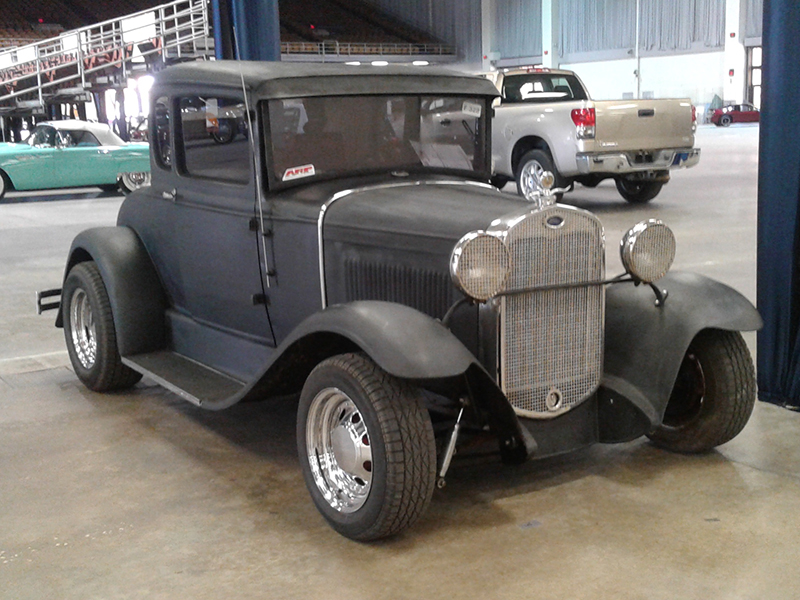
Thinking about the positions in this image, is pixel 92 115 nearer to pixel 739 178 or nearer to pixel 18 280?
pixel 739 178

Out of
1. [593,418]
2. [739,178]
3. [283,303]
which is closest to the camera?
[593,418]

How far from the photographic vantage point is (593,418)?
3.76 metres

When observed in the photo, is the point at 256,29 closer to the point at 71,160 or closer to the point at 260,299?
the point at 260,299

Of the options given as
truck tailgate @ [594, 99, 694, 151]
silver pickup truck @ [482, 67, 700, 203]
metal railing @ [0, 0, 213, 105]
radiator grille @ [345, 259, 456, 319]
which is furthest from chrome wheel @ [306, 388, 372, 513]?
metal railing @ [0, 0, 213, 105]

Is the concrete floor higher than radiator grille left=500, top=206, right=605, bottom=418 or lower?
lower

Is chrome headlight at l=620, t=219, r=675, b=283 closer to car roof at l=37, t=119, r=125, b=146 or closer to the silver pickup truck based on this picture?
the silver pickup truck

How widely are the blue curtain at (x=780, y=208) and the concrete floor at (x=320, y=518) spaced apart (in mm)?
244

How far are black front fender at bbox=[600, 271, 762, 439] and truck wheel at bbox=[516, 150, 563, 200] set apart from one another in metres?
8.33

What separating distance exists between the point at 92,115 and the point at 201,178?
105 feet

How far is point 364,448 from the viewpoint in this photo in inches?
131

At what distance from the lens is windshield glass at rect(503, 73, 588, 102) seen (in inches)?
522

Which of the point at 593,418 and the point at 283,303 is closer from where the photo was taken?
the point at 593,418

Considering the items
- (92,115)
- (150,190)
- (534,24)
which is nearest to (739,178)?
(150,190)

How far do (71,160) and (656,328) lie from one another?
13.7 metres
